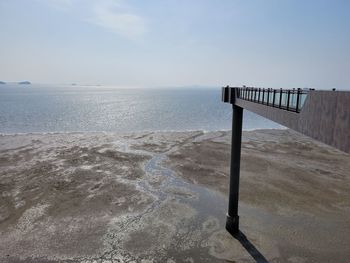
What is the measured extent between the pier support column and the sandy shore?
2.75 feet

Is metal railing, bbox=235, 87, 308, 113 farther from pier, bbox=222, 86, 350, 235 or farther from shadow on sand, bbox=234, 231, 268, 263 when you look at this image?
shadow on sand, bbox=234, 231, 268, 263

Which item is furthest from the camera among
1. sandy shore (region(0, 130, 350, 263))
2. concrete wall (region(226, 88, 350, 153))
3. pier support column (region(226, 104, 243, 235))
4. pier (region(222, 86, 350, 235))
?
pier support column (region(226, 104, 243, 235))

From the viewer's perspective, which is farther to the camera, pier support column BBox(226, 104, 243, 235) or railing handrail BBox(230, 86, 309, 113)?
pier support column BBox(226, 104, 243, 235)

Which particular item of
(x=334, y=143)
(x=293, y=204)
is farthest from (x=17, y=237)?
(x=293, y=204)

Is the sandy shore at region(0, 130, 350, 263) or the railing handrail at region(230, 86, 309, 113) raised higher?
the railing handrail at region(230, 86, 309, 113)

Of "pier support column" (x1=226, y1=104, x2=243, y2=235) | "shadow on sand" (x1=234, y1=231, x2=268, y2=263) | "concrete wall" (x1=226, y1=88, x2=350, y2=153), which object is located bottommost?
"shadow on sand" (x1=234, y1=231, x2=268, y2=263)

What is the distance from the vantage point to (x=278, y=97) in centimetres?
1188

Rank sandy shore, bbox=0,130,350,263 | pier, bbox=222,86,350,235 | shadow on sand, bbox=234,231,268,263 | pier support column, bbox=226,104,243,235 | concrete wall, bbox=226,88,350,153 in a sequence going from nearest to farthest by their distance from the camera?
concrete wall, bbox=226,88,350,153, pier, bbox=222,86,350,235, shadow on sand, bbox=234,231,268,263, sandy shore, bbox=0,130,350,263, pier support column, bbox=226,104,243,235

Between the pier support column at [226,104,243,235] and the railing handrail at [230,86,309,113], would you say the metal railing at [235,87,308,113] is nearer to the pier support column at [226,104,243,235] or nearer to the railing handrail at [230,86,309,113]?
the railing handrail at [230,86,309,113]

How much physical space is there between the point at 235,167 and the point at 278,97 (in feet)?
25.6

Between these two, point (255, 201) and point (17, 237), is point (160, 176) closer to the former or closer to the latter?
point (255, 201)

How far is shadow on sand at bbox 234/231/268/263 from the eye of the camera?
15962mm

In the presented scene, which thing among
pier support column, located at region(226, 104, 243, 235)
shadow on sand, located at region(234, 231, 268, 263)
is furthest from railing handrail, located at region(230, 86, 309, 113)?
shadow on sand, located at region(234, 231, 268, 263)

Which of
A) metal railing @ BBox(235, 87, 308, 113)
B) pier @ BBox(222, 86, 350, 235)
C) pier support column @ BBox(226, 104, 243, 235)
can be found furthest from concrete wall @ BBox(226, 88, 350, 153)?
pier support column @ BBox(226, 104, 243, 235)
